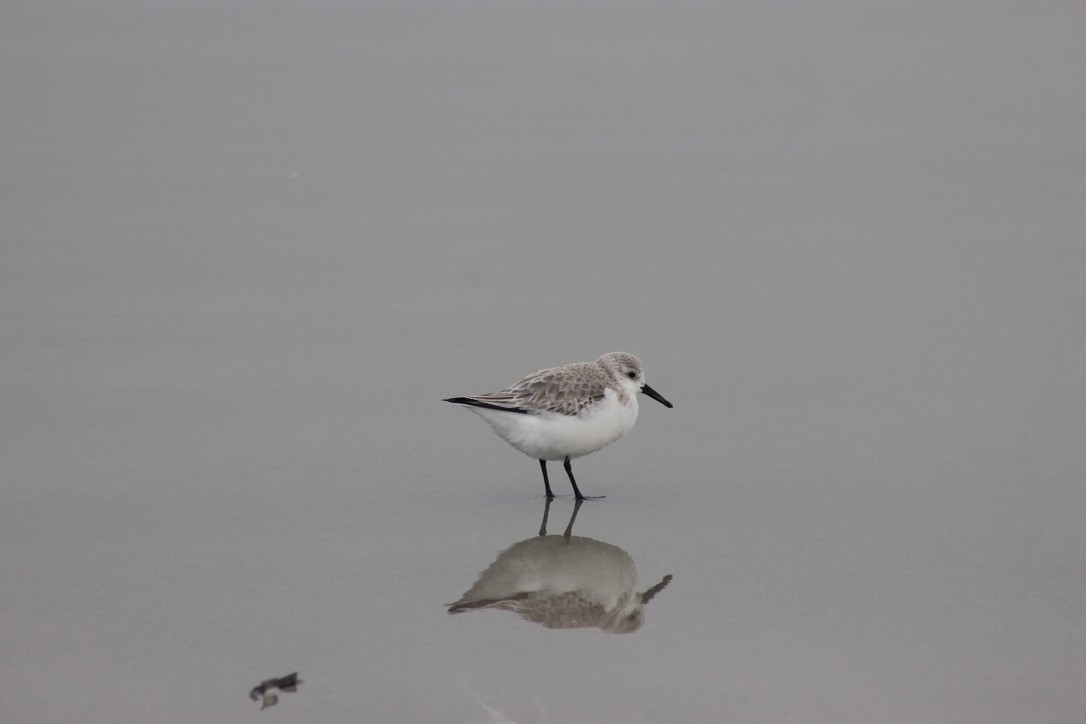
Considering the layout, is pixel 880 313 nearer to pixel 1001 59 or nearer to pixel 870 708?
pixel 870 708

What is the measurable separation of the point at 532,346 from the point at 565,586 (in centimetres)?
302

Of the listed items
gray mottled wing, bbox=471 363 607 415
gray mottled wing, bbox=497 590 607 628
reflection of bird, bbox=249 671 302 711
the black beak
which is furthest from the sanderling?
reflection of bird, bbox=249 671 302 711

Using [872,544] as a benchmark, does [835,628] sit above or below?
below

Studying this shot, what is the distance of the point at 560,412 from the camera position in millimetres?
6668

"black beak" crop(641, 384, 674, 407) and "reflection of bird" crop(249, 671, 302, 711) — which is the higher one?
"black beak" crop(641, 384, 674, 407)

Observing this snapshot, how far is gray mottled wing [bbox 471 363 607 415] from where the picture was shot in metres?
6.70

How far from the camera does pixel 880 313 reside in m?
9.10

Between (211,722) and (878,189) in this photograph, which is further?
(878,189)

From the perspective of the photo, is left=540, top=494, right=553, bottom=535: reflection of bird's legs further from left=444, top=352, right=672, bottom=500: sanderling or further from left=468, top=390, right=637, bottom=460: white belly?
left=468, top=390, right=637, bottom=460: white belly

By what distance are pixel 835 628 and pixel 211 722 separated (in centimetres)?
230

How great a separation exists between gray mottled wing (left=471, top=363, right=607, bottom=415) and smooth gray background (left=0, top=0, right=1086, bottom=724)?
0.48m

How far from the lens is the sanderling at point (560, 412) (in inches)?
262

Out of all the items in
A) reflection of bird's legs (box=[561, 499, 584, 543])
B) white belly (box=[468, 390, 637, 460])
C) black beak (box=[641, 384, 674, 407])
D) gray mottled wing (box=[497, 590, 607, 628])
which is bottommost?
gray mottled wing (box=[497, 590, 607, 628])

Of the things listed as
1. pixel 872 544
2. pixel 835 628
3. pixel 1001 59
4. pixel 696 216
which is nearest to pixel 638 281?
pixel 696 216
